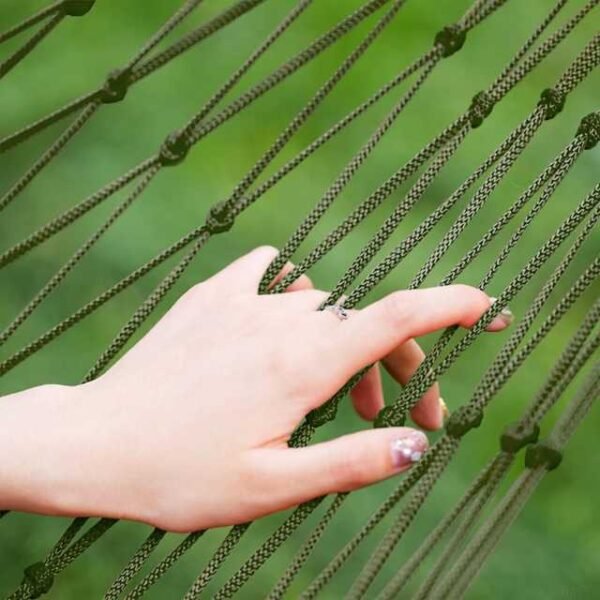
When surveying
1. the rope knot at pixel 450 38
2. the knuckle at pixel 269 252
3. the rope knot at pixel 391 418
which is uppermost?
the rope knot at pixel 450 38

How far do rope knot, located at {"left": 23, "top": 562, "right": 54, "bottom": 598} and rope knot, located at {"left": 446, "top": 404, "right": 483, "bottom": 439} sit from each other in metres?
0.33

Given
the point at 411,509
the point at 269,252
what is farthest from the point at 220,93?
the point at 411,509

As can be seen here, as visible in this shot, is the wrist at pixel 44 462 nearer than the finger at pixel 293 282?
Yes

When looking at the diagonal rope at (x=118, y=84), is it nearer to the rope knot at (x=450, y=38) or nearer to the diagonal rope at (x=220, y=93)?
the diagonal rope at (x=220, y=93)

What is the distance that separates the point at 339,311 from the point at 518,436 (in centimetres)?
15

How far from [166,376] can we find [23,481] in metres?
0.12

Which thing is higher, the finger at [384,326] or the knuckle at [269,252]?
the finger at [384,326]

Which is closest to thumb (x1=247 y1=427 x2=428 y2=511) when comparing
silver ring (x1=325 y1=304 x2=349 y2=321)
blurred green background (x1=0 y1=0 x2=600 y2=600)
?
silver ring (x1=325 y1=304 x2=349 y2=321)

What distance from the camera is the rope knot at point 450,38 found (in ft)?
3.17

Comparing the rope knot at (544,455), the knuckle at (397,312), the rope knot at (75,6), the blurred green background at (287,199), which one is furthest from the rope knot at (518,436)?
the blurred green background at (287,199)

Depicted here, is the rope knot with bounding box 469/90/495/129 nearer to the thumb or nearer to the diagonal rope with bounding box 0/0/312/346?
the diagonal rope with bounding box 0/0/312/346

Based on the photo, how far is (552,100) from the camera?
939 millimetres

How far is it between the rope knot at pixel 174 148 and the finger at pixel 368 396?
241mm

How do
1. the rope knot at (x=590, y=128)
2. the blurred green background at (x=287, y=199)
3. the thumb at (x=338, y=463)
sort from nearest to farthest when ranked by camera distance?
the thumb at (x=338, y=463)
the rope knot at (x=590, y=128)
the blurred green background at (x=287, y=199)
